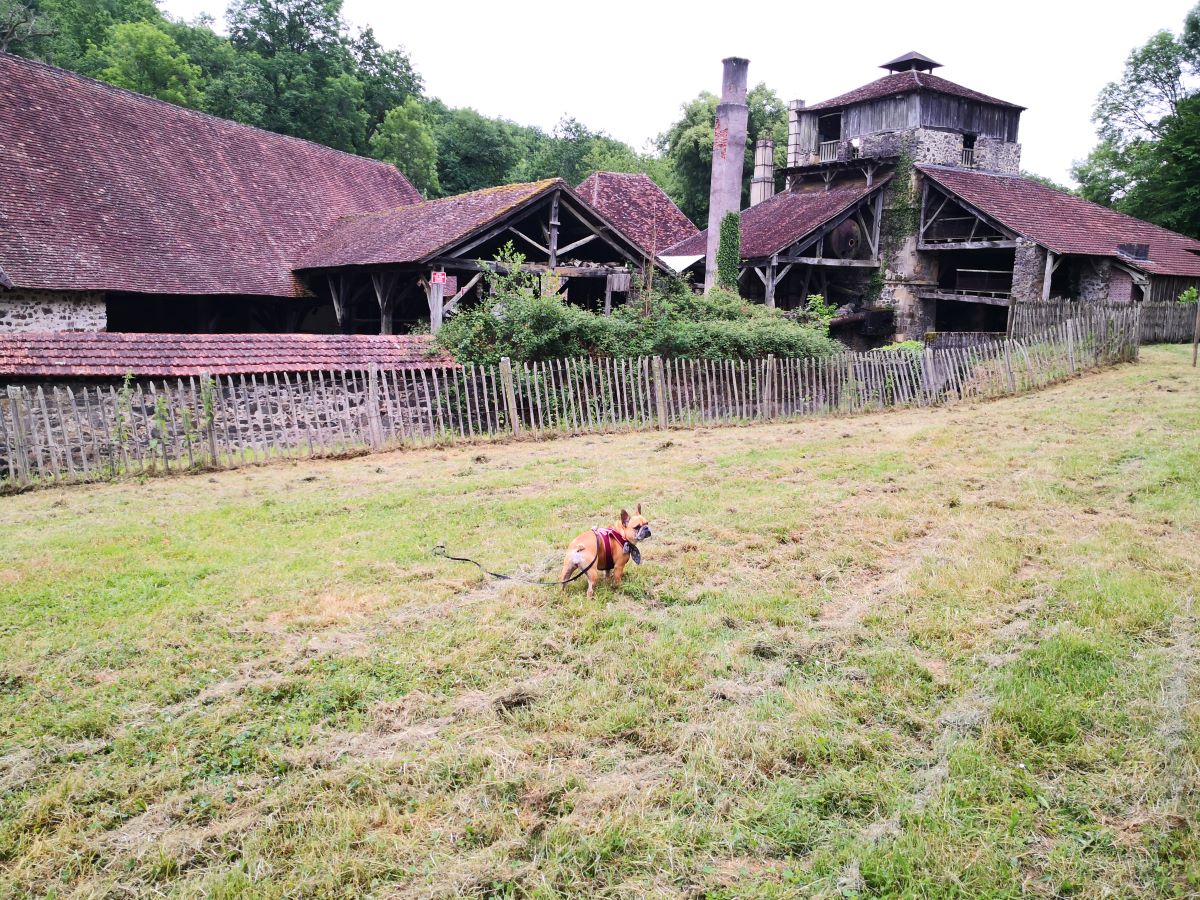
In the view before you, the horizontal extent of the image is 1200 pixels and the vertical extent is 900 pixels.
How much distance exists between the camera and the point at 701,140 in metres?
40.0

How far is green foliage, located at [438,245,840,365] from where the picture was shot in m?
13.2

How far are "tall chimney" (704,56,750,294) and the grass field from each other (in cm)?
1512

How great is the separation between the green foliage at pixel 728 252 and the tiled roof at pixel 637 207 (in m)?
4.24

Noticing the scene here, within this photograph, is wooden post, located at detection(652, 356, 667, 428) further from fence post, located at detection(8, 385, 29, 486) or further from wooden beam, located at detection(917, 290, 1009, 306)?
wooden beam, located at detection(917, 290, 1009, 306)

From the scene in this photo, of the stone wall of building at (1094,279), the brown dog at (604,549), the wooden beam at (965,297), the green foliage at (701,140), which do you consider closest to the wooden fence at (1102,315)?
the stone wall of building at (1094,279)

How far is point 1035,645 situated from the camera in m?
4.39

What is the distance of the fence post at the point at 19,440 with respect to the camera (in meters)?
9.03

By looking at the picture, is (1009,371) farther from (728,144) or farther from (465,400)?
(465,400)

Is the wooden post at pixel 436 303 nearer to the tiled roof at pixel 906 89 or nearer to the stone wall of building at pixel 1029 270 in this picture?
the stone wall of building at pixel 1029 270

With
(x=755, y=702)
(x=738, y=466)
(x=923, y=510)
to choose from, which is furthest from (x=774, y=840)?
(x=738, y=466)

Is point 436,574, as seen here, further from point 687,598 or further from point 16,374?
point 16,374

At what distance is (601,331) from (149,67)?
94.5ft

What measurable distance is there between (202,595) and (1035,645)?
5.19m

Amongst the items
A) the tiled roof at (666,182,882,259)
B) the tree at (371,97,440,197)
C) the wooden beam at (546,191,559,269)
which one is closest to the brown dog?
the wooden beam at (546,191,559,269)
